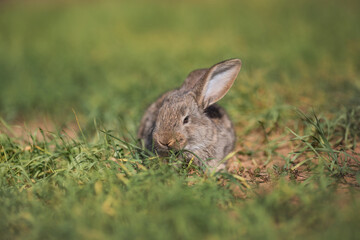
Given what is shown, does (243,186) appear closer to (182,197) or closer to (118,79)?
(182,197)

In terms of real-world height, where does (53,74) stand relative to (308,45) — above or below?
above

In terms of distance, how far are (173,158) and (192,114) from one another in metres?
0.64

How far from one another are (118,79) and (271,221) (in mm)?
4949

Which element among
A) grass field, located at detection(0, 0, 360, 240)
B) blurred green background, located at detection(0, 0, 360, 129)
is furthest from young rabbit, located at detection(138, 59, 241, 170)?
blurred green background, located at detection(0, 0, 360, 129)

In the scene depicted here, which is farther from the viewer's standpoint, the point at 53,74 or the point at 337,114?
the point at 53,74

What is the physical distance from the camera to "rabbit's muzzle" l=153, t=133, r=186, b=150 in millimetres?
3332

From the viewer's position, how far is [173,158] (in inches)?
128

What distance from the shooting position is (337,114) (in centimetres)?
414

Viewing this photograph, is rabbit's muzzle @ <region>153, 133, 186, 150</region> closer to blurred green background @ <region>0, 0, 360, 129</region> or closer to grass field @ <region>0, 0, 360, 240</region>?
grass field @ <region>0, 0, 360, 240</region>

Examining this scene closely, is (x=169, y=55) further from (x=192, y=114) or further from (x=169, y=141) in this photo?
(x=169, y=141)

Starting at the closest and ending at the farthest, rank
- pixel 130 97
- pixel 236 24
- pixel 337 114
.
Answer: pixel 337 114
pixel 130 97
pixel 236 24

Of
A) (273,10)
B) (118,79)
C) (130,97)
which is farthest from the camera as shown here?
(273,10)

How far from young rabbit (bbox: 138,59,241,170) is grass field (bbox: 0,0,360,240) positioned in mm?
194

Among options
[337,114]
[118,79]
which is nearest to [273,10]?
[118,79]
